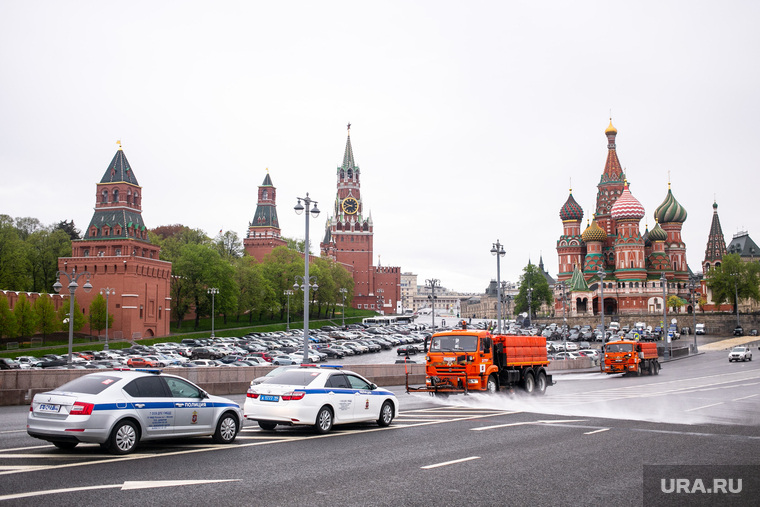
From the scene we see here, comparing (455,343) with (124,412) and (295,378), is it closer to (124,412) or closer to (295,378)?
(295,378)

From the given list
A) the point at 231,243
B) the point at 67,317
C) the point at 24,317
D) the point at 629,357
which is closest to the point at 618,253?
the point at 231,243

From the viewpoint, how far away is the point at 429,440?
14.4 meters

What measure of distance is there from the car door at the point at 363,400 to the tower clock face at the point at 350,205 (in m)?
160

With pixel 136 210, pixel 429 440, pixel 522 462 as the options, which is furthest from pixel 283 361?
pixel 136 210

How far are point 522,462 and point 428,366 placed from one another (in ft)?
42.4

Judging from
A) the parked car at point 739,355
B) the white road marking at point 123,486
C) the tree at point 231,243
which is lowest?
the parked car at point 739,355

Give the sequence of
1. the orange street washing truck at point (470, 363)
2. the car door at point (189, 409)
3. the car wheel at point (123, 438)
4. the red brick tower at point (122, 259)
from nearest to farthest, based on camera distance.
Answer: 1. the car wheel at point (123, 438)
2. the car door at point (189, 409)
3. the orange street washing truck at point (470, 363)
4. the red brick tower at point (122, 259)

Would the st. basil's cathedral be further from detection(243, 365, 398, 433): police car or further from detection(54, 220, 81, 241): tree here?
detection(243, 365, 398, 433): police car

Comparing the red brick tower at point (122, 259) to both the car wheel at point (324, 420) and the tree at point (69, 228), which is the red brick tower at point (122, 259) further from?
the car wheel at point (324, 420)

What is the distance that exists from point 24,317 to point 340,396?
64.3 m

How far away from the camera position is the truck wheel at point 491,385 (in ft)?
80.5

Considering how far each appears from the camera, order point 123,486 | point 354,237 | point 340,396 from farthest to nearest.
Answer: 1. point 354,237
2. point 340,396
3. point 123,486

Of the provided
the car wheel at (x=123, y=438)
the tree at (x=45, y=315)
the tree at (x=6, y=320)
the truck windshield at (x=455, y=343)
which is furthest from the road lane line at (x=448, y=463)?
the tree at (x=45, y=315)

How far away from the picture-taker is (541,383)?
92.1ft
